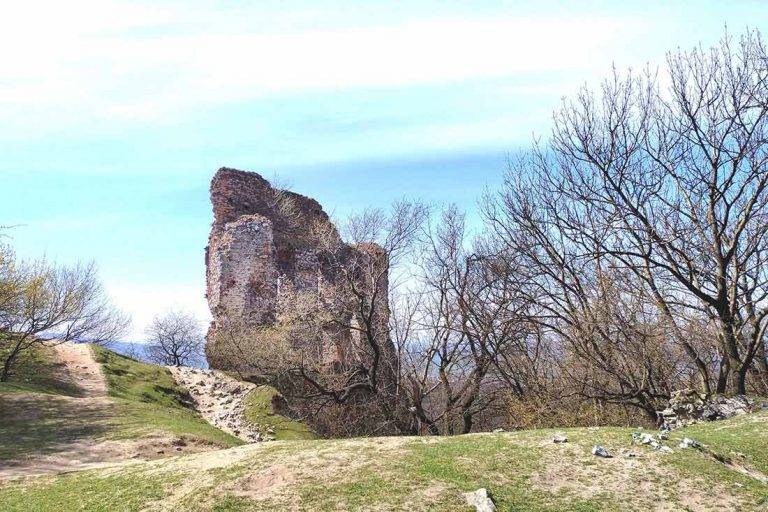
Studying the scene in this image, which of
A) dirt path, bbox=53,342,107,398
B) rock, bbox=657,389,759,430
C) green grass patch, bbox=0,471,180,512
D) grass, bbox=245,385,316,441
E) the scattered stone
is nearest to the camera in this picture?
green grass patch, bbox=0,471,180,512

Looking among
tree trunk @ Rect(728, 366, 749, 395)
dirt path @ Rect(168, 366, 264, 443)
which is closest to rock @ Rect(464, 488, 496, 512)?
tree trunk @ Rect(728, 366, 749, 395)

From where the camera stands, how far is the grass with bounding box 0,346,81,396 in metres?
17.5

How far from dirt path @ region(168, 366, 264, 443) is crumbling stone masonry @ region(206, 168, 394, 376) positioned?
1.83 metres

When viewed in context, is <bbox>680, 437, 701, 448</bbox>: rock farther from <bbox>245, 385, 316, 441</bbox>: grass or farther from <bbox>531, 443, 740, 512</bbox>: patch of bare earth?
<bbox>245, 385, 316, 441</bbox>: grass

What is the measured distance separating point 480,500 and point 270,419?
1509cm

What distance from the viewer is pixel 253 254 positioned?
92.5ft

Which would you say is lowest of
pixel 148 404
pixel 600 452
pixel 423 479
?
Result: pixel 423 479

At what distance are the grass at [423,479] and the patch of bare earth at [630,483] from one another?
0.5 inches

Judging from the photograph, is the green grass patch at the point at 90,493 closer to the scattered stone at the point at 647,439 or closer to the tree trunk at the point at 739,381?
the scattered stone at the point at 647,439

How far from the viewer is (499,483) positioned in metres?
6.80

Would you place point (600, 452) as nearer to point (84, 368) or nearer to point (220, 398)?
point (220, 398)

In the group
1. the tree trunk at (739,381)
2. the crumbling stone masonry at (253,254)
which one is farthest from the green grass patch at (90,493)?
Result: the crumbling stone masonry at (253,254)

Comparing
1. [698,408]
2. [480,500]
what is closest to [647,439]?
[480,500]

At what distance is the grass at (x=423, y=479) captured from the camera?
6434 mm
